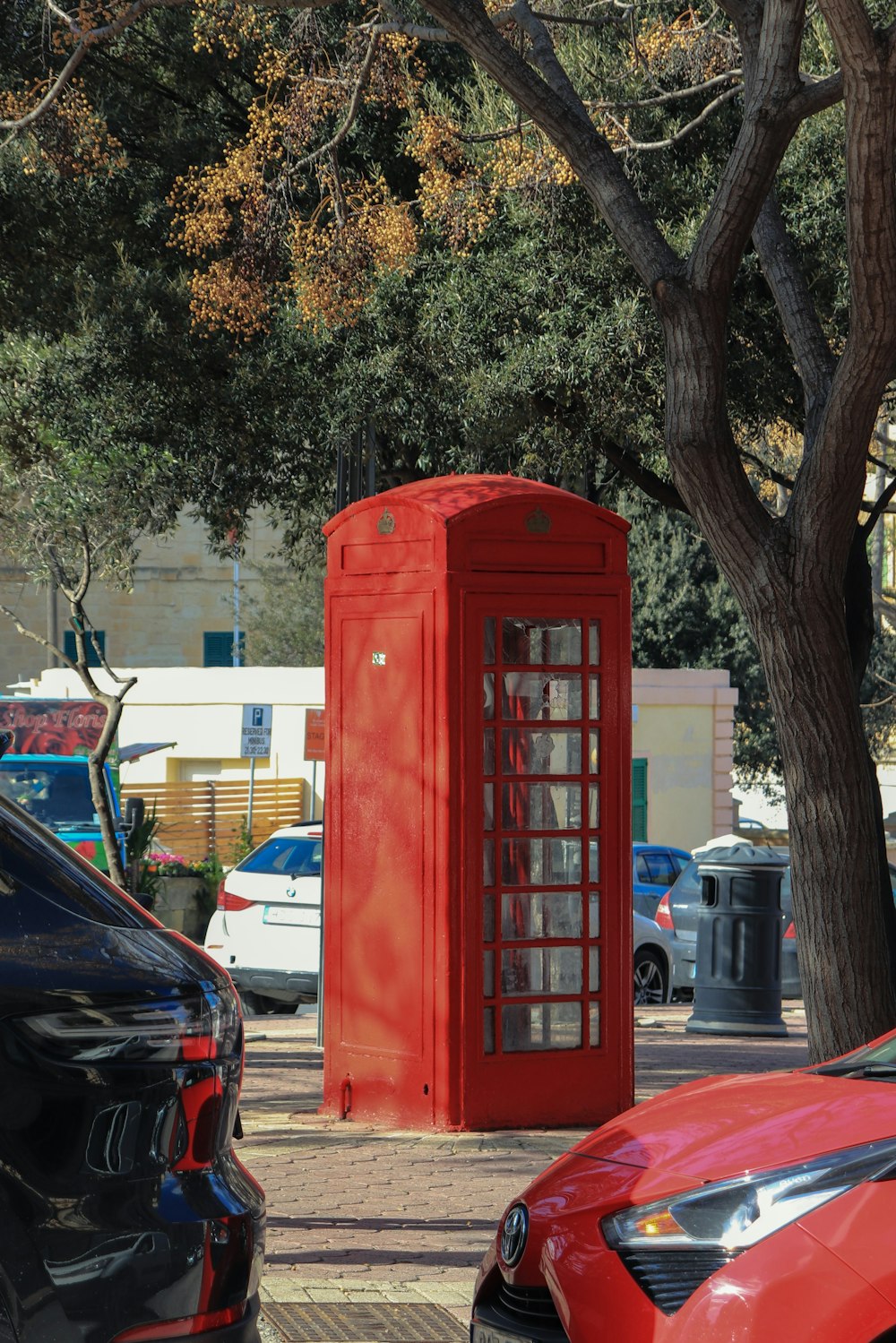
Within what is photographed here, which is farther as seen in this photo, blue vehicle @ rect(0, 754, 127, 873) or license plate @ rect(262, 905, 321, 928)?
blue vehicle @ rect(0, 754, 127, 873)

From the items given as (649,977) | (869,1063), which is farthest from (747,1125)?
(649,977)

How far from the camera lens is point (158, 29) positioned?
13.7 metres

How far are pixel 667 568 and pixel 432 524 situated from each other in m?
26.9

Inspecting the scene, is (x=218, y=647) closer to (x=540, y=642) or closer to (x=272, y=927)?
(x=272, y=927)

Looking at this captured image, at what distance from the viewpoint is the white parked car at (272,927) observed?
1402cm

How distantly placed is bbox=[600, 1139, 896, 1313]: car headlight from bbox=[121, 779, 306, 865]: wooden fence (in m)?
21.2

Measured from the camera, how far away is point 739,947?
1324 cm

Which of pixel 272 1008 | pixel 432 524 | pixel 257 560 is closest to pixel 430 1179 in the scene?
pixel 432 524

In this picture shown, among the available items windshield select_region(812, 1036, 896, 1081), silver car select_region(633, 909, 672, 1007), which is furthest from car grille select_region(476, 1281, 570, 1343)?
silver car select_region(633, 909, 672, 1007)

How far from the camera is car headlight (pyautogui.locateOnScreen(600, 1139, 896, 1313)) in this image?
354 cm

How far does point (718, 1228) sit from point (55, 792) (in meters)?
15.6

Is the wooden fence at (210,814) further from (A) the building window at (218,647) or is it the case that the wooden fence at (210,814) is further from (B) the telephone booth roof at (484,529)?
(A) the building window at (218,647)

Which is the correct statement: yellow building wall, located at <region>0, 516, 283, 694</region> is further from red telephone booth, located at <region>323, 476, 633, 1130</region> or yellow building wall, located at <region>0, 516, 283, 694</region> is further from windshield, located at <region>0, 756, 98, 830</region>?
red telephone booth, located at <region>323, 476, 633, 1130</region>

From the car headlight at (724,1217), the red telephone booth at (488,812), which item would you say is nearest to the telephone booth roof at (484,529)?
the red telephone booth at (488,812)
